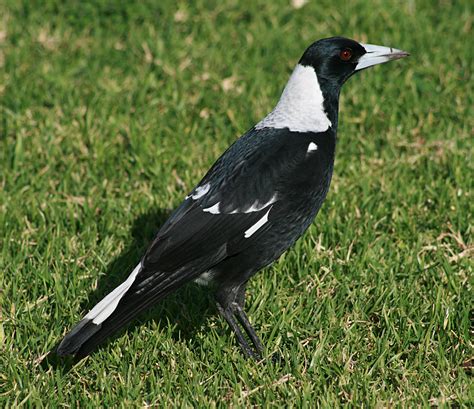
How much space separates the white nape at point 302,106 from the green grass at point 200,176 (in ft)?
1.92

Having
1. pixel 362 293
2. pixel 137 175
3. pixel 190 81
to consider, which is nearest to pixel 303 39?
pixel 190 81

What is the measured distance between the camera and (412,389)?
2840 millimetres

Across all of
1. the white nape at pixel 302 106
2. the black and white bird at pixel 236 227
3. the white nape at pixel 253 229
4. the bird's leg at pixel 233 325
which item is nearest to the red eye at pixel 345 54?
the white nape at pixel 302 106

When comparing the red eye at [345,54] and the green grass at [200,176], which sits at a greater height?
the red eye at [345,54]

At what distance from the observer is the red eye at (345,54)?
11.6 feet

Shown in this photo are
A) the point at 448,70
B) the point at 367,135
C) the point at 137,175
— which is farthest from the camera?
the point at 448,70

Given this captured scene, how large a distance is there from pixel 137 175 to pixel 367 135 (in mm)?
1280

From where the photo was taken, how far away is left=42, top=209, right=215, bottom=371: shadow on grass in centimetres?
325

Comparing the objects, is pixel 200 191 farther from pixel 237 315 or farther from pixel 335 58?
pixel 335 58

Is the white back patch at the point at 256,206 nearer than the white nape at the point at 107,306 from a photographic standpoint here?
No

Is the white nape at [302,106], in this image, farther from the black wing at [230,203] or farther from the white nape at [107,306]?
the white nape at [107,306]

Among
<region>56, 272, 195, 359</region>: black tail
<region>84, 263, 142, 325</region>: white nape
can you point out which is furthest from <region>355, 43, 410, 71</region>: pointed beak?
<region>84, 263, 142, 325</region>: white nape

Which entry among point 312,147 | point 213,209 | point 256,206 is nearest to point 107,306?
point 213,209

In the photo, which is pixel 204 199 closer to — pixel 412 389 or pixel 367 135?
pixel 412 389
